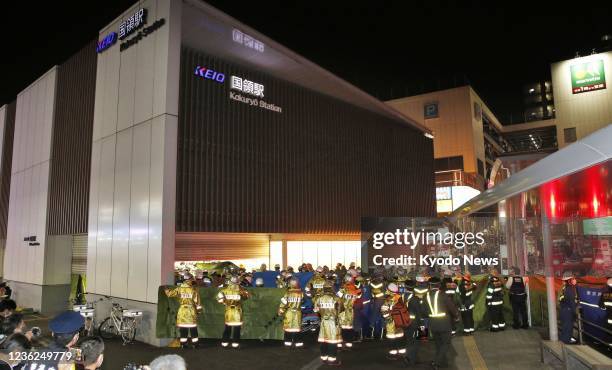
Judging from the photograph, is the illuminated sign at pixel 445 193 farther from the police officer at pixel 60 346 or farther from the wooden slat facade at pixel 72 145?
the police officer at pixel 60 346

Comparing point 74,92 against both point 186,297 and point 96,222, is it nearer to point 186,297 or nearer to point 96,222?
point 96,222

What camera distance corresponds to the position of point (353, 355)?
10516 mm

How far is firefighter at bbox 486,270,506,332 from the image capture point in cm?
1205

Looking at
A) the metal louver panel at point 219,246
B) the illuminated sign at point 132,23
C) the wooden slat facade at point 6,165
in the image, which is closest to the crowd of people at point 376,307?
the metal louver panel at point 219,246

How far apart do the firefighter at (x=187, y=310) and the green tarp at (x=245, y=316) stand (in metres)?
0.67

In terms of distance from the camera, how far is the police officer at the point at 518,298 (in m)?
12.1

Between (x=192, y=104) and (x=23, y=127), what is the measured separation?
1312 centimetres

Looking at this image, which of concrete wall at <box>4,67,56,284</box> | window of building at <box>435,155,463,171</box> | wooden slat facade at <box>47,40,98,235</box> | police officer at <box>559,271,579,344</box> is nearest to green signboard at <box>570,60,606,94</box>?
window of building at <box>435,155,463,171</box>

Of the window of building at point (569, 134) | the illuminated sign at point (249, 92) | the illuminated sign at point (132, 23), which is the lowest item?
the illuminated sign at point (249, 92)

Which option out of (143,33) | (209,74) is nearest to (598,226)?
(209,74)

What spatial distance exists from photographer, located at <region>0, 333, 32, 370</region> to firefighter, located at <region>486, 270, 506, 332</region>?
11.1 meters

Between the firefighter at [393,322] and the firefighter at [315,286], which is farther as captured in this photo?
the firefighter at [315,286]

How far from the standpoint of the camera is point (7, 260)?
2233 cm

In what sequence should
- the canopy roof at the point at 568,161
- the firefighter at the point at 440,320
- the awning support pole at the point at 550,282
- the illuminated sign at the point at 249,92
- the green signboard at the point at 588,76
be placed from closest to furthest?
the canopy roof at the point at 568,161 < the firefighter at the point at 440,320 < the awning support pole at the point at 550,282 < the illuminated sign at the point at 249,92 < the green signboard at the point at 588,76
